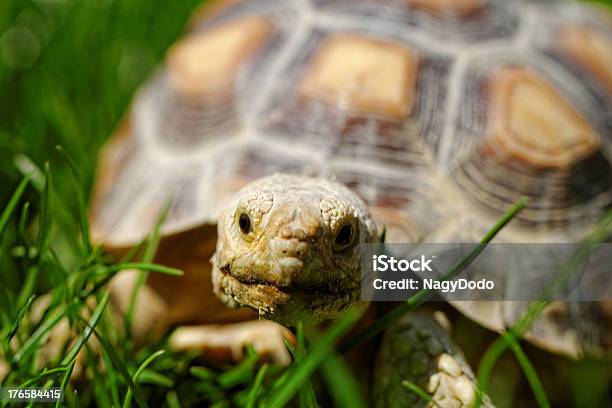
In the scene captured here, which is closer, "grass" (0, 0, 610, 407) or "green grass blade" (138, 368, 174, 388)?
"grass" (0, 0, 610, 407)

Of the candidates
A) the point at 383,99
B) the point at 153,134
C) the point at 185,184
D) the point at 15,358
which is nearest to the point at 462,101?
the point at 383,99

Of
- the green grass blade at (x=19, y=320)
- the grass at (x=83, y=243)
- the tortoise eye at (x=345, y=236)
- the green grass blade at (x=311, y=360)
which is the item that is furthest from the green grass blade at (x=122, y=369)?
the tortoise eye at (x=345, y=236)

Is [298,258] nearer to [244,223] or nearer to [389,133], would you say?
[244,223]

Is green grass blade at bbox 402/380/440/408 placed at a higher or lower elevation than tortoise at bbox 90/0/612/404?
lower

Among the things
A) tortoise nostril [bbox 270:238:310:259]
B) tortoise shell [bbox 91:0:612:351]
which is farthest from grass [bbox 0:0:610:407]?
tortoise shell [bbox 91:0:612:351]


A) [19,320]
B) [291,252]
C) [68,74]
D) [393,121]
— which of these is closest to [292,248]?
[291,252]

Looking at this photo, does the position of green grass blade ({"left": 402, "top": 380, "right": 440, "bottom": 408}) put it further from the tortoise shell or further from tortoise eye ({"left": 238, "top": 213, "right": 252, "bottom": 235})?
tortoise eye ({"left": 238, "top": 213, "right": 252, "bottom": 235})

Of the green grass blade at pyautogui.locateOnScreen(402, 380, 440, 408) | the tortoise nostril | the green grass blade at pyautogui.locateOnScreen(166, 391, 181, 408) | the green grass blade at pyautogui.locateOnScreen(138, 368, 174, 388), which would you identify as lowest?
the green grass blade at pyautogui.locateOnScreen(166, 391, 181, 408)
